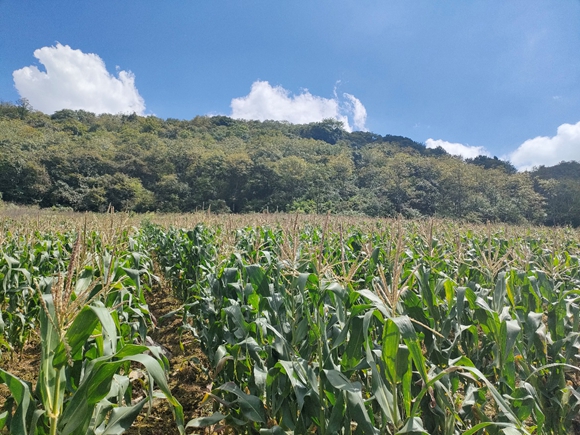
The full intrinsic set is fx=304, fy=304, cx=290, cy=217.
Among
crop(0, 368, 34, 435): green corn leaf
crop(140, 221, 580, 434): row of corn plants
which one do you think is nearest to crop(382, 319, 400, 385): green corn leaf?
crop(140, 221, 580, 434): row of corn plants

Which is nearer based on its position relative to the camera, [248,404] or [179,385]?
[248,404]

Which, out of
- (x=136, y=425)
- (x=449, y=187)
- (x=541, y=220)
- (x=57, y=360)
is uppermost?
(x=449, y=187)

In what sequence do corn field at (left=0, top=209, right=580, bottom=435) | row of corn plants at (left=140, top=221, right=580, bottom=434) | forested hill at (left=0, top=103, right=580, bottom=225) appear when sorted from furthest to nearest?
forested hill at (left=0, top=103, right=580, bottom=225)
row of corn plants at (left=140, top=221, right=580, bottom=434)
corn field at (left=0, top=209, right=580, bottom=435)

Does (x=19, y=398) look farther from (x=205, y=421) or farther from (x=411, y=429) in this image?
(x=411, y=429)

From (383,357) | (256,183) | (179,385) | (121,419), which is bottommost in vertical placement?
(179,385)

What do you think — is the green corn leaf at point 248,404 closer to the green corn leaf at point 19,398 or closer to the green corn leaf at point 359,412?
the green corn leaf at point 359,412

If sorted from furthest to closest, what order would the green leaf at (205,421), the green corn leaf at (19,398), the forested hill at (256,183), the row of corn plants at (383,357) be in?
the forested hill at (256,183) → the green leaf at (205,421) → the row of corn plants at (383,357) → the green corn leaf at (19,398)

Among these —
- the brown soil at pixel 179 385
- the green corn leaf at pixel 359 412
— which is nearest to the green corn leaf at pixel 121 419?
the brown soil at pixel 179 385

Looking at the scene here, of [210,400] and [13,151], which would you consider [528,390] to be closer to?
[210,400]

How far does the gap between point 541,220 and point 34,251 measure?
43661mm

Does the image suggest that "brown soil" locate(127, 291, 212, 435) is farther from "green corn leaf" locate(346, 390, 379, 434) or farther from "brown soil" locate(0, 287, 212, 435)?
"green corn leaf" locate(346, 390, 379, 434)

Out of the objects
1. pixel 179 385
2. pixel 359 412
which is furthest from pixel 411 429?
pixel 179 385

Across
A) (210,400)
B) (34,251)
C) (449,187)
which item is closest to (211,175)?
(449,187)

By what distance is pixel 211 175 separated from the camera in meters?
40.4
